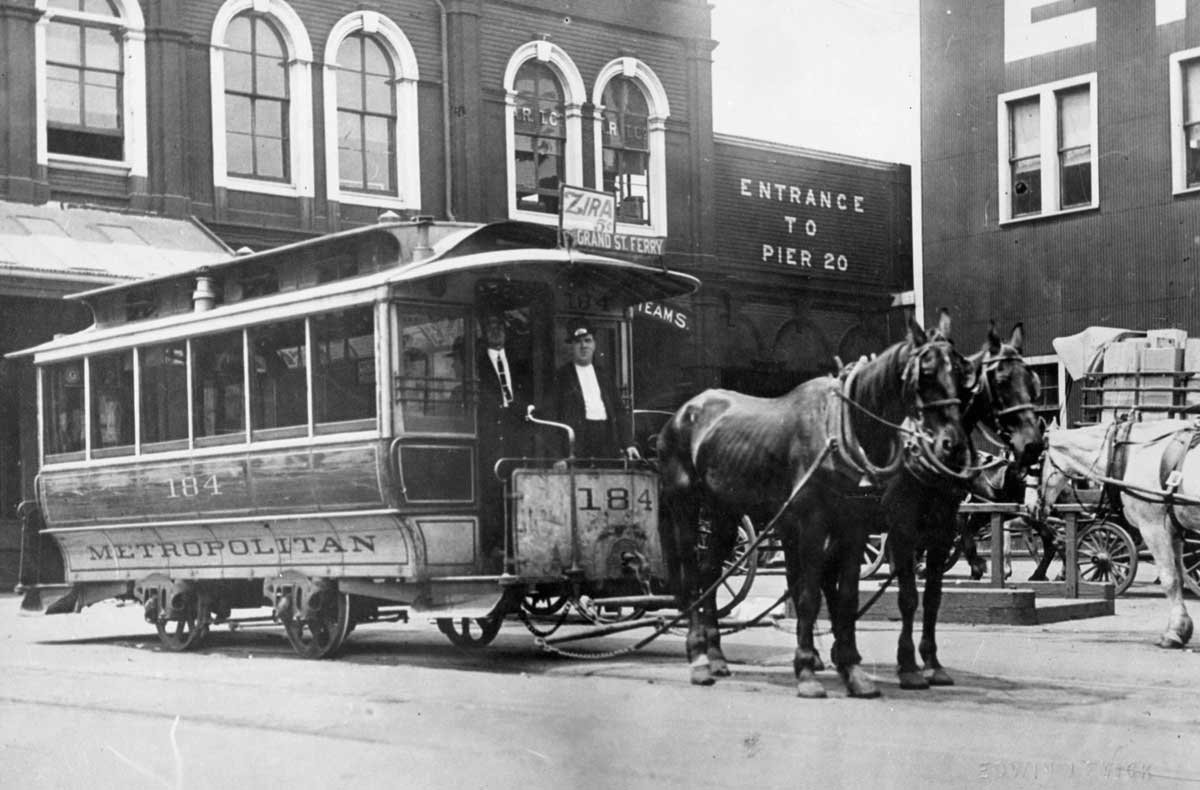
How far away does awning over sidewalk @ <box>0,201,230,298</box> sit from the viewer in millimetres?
17859

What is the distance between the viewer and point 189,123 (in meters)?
21.3

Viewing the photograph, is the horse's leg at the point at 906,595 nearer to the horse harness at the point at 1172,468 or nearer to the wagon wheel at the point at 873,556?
the horse harness at the point at 1172,468

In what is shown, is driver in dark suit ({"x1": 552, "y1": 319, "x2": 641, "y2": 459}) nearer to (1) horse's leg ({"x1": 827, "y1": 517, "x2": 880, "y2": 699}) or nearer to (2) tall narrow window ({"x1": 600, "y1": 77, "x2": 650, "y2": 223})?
(1) horse's leg ({"x1": 827, "y1": 517, "x2": 880, "y2": 699})

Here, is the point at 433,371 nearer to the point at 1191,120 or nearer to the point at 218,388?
the point at 218,388

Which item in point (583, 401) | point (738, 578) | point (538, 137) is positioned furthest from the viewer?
point (538, 137)

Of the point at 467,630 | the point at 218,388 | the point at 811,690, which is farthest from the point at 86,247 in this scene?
the point at 811,690

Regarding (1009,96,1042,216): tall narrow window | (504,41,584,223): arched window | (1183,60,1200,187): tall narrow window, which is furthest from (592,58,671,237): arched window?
(1183,60,1200,187): tall narrow window

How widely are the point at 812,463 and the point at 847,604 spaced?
79cm

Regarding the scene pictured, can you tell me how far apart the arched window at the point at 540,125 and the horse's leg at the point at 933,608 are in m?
11.1

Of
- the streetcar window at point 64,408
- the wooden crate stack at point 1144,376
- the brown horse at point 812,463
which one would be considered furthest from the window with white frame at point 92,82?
the brown horse at point 812,463

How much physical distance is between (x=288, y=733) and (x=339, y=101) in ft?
52.2

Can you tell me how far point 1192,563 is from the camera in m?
15.7

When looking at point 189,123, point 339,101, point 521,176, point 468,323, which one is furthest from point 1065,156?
point 468,323

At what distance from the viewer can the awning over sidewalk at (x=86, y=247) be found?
58.6 feet
